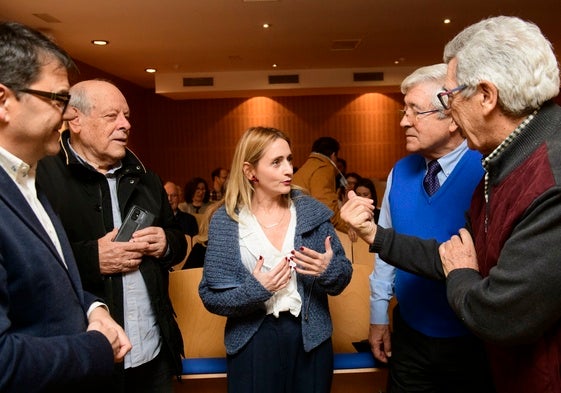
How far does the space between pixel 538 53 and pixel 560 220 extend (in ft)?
1.38

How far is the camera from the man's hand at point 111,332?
124cm

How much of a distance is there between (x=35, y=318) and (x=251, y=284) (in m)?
0.77

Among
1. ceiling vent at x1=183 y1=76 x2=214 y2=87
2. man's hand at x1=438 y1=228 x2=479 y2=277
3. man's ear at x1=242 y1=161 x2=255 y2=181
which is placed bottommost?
man's hand at x1=438 y1=228 x2=479 y2=277

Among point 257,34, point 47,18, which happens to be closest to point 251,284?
point 47,18

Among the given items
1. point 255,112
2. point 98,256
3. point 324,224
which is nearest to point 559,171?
point 324,224

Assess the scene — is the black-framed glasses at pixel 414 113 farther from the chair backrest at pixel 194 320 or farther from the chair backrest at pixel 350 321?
the chair backrest at pixel 194 320

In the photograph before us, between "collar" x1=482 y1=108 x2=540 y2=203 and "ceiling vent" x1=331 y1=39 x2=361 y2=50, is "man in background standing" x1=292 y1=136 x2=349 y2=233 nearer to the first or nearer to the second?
"collar" x1=482 y1=108 x2=540 y2=203

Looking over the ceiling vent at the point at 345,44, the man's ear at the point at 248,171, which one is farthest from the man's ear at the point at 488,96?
the ceiling vent at the point at 345,44

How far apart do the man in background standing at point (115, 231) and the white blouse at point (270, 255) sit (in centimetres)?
36

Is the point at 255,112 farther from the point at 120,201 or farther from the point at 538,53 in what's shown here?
the point at 538,53

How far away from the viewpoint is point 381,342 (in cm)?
207

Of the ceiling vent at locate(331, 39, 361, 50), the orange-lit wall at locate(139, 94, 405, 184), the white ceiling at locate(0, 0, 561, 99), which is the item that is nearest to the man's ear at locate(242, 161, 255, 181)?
the white ceiling at locate(0, 0, 561, 99)

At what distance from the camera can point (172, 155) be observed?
11.3 meters

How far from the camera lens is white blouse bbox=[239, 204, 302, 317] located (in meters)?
1.82
